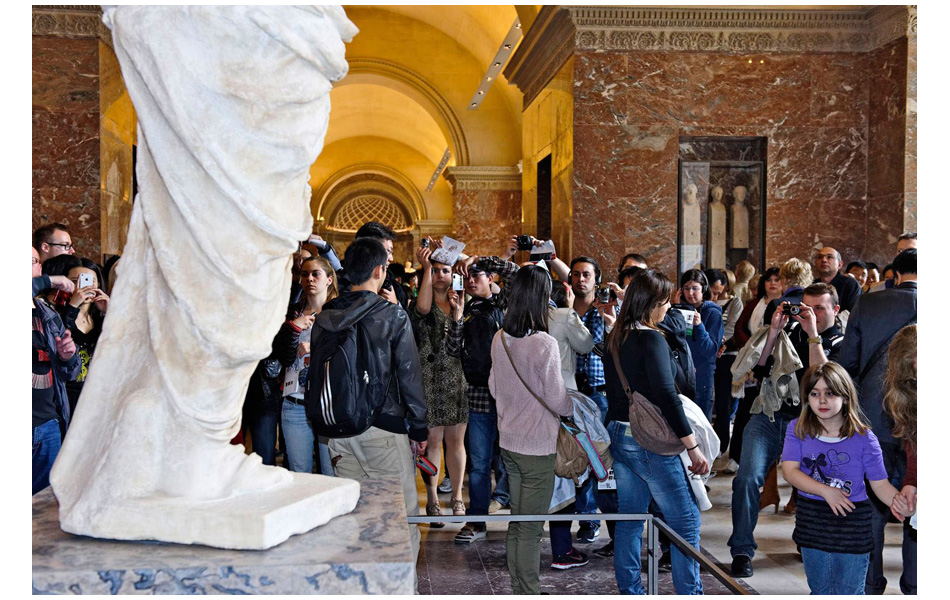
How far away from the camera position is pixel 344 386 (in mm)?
3576

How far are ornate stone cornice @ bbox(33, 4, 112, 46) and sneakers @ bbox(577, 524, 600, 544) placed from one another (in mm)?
7528

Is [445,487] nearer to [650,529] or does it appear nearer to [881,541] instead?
[881,541]

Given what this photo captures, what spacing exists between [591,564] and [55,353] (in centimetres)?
323

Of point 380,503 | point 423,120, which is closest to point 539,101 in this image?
point 380,503

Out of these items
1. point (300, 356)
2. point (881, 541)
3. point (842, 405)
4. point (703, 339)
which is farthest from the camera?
point (703, 339)

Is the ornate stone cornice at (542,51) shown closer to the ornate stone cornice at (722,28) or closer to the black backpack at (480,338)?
the ornate stone cornice at (722,28)

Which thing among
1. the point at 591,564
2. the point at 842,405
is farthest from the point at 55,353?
the point at 842,405

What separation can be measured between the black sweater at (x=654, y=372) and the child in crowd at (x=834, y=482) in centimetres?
52

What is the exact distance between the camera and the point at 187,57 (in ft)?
6.55

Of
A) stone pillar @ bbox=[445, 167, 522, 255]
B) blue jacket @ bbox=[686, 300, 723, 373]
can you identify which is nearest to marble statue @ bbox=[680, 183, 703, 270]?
blue jacket @ bbox=[686, 300, 723, 373]

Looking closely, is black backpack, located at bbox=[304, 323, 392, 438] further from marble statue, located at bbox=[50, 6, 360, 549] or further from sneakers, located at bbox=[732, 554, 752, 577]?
sneakers, located at bbox=[732, 554, 752, 577]

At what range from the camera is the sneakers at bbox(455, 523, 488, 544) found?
5.49 metres

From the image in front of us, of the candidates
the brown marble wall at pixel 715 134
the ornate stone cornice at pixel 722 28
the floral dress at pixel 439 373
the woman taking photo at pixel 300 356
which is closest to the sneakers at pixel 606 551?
the floral dress at pixel 439 373

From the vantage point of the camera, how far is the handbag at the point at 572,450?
4148mm
